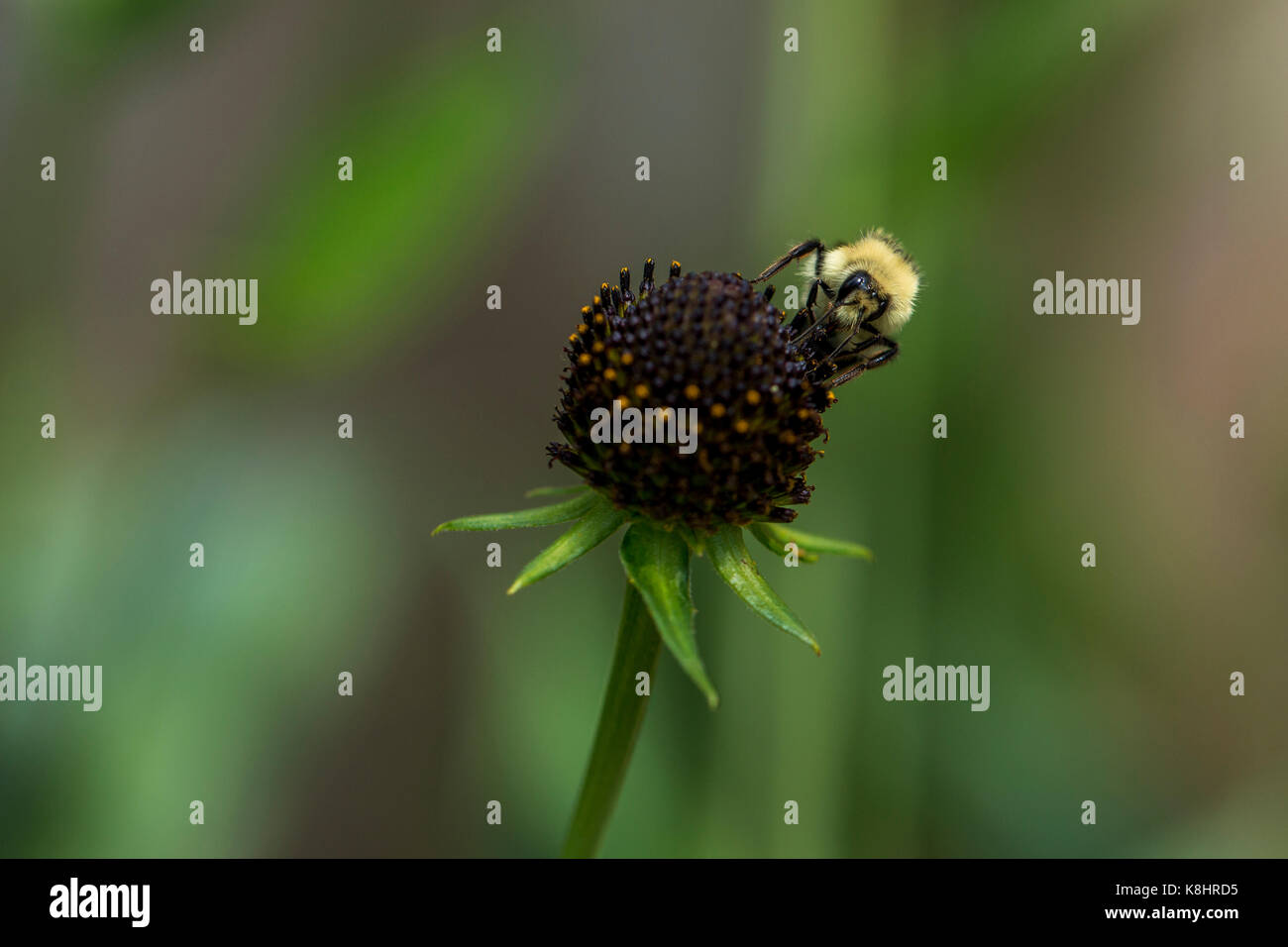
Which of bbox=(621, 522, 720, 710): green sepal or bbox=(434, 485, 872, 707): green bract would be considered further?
bbox=(434, 485, 872, 707): green bract

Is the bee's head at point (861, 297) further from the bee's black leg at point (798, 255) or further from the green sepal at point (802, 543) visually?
the green sepal at point (802, 543)

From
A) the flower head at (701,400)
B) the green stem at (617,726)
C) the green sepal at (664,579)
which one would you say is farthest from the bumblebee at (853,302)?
the green stem at (617,726)

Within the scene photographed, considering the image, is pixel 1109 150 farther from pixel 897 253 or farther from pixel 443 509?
pixel 443 509

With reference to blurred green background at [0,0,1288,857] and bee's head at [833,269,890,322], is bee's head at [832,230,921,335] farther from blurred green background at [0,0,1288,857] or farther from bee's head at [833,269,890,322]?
blurred green background at [0,0,1288,857]

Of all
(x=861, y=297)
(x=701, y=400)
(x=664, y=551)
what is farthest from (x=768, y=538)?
(x=861, y=297)

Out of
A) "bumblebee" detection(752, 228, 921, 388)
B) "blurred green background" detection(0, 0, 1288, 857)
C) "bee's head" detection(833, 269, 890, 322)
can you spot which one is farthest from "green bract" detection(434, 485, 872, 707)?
"blurred green background" detection(0, 0, 1288, 857)

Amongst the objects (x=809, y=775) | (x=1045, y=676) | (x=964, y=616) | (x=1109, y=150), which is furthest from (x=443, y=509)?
(x=1109, y=150)
